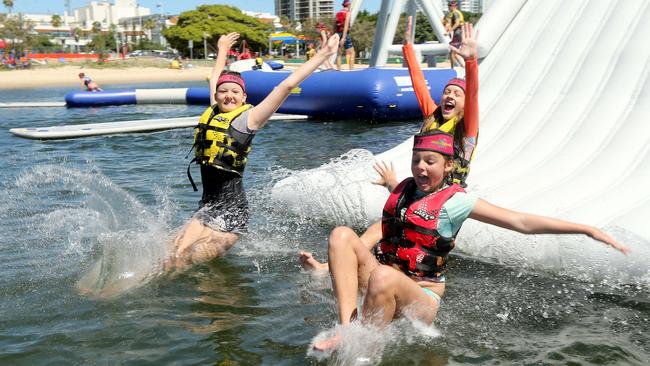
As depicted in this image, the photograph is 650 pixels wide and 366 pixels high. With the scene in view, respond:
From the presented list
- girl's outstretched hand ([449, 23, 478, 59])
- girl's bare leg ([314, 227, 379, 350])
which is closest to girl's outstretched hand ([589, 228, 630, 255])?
girl's bare leg ([314, 227, 379, 350])

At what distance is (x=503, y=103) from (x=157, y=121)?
21.8 ft

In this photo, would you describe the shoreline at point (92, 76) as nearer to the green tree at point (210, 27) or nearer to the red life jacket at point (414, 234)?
the green tree at point (210, 27)

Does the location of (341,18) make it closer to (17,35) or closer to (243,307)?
(243,307)

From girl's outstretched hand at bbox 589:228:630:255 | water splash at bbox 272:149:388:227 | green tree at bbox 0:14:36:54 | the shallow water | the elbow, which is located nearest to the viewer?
girl's outstretched hand at bbox 589:228:630:255

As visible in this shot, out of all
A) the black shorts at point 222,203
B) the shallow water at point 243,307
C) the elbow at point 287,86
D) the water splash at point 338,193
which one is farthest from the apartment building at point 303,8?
the elbow at point 287,86

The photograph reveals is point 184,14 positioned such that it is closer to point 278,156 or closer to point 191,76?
point 191,76

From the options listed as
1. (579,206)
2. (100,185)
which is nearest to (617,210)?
(579,206)

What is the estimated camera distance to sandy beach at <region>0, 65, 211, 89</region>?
34938 mm

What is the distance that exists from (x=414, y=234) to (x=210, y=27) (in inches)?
2362

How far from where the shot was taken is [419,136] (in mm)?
3064

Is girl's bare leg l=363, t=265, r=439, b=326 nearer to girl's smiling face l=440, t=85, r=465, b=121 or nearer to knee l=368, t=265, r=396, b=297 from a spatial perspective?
knee l=368, t=265, r=396, b=297

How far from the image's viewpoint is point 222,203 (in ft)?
14.2

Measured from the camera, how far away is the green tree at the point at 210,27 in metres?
60.3

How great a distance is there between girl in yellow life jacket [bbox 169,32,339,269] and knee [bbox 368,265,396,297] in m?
1.54
